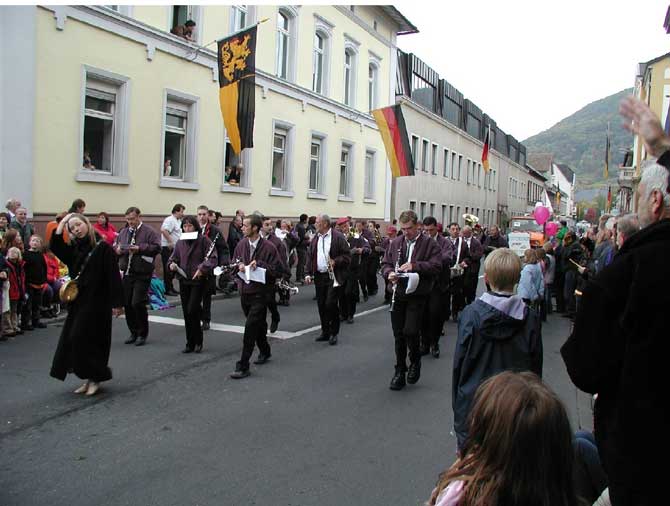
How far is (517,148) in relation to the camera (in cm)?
7369

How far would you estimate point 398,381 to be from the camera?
6984mm

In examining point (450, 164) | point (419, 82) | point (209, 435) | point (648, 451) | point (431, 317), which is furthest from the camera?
point (450, 164)

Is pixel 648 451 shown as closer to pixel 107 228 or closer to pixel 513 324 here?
pixel 513 324

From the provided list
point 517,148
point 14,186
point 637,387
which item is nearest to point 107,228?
point 14,186

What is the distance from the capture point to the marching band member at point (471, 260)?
39.1 feet

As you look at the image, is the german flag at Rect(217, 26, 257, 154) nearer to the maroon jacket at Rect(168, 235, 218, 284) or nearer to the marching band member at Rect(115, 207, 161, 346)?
the marching band member at Rect(115, 207, 161, 346)

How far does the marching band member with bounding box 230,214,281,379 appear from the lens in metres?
7.61

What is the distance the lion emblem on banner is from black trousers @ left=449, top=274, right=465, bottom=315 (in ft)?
23.9

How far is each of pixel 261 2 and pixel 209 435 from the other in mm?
17177

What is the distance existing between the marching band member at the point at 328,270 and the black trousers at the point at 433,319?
144 cm

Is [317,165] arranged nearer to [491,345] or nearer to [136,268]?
[136,268]

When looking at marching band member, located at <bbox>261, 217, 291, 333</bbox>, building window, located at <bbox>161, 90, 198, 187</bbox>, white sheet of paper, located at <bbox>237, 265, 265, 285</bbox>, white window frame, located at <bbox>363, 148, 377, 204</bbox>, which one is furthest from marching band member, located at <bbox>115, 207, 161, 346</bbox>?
white window frame, located at <bbox>363, 148, 377, 204</bbox>

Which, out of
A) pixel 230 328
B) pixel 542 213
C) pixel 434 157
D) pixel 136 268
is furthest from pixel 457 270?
pixel 434 157

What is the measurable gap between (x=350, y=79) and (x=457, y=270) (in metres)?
18.4
